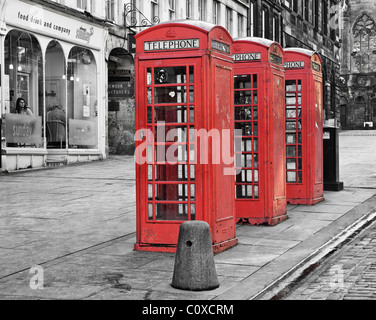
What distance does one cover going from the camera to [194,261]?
6.16 metres

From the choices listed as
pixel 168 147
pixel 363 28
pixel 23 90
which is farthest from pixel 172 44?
pixel 363 28

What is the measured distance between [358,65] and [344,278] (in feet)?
232

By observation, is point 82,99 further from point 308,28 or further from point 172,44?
point 308,28

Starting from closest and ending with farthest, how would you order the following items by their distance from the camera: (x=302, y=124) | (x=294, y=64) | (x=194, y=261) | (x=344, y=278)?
(x=194, y=261) < (x=344, y=278) < (x=294, y=64) < (x=302, y=124)

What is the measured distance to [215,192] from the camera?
7742 millimetres

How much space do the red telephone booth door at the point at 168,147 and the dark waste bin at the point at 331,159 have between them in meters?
6.68

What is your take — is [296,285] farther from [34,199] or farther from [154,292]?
[34,199]

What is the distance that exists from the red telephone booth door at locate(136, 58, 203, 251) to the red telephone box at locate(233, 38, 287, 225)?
7.09ft

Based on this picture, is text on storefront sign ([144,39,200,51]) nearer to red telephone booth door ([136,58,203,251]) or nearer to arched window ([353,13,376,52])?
red telephone booth door ([136,58,203,251])

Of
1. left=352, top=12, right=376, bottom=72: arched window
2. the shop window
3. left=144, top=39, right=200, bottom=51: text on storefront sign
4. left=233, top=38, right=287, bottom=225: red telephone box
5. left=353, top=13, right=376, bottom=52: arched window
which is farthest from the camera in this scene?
left=353, top=13, right=376, bottom=52: arched window

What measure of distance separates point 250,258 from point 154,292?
1.81 metres

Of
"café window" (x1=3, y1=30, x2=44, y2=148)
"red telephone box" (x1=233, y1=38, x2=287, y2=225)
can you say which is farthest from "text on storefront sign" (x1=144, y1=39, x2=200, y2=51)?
"café window" (x1=3, y1=30, x2=44, y2=148)

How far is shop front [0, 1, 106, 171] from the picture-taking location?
18547 mm

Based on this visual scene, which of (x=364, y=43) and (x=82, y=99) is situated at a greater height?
(x=364, y=43)
